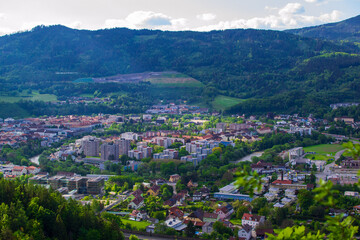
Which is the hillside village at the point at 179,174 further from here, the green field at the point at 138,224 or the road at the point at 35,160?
the road at the point at 35,160

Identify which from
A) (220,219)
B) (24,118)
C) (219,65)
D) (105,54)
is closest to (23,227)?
(220,219)

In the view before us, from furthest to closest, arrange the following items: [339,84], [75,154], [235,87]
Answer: [235,87]
[339,84]
[75,154]

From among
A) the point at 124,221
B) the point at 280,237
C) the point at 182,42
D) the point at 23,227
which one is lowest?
the point at 124,221

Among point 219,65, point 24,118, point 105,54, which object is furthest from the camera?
point 105,54

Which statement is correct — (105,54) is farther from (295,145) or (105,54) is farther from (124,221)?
(124,221)

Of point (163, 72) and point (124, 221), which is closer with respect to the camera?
point (124, 221)

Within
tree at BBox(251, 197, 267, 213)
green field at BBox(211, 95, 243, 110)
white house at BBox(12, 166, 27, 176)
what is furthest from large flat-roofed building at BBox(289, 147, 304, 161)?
green field at BBox(211, 95, 243, 110)

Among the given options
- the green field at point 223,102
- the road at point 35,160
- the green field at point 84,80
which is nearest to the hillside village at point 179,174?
the road at point 35,160

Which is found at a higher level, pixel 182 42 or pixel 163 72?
pixel 182 42

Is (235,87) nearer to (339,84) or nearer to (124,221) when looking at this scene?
(339,84)
